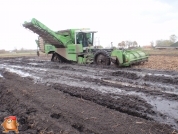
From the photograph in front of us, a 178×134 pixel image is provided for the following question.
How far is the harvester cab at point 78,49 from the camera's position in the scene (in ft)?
49.1

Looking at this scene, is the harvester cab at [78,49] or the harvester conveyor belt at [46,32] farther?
the harvester conveyor belt at [46,32]

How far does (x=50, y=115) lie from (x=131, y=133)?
1934 mm

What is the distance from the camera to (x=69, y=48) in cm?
1864

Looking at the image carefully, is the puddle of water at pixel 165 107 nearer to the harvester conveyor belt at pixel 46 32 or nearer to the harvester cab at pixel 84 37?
the harvester conveyor belt at pixel 46 32

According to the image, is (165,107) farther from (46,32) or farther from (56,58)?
(56,58)

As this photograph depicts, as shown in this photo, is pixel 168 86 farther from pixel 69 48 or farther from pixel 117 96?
pixel 69 48

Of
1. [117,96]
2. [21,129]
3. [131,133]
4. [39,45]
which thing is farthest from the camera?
[39,45]

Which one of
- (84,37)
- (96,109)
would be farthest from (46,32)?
(96,109)

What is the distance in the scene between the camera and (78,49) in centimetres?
1798

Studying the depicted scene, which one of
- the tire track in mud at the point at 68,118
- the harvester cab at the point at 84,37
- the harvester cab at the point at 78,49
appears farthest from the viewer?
the harvester cab at the point at 84,37

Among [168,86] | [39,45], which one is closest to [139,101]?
[168,86]

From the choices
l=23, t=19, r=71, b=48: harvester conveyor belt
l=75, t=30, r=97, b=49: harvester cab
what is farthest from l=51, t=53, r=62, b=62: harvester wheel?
l=75, t=30, r=97, b=49: harvester cab

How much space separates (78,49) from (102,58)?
10.3 feet

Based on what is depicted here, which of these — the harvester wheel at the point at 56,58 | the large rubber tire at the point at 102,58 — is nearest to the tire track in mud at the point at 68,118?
the large rubber tire at the point at 102,58
